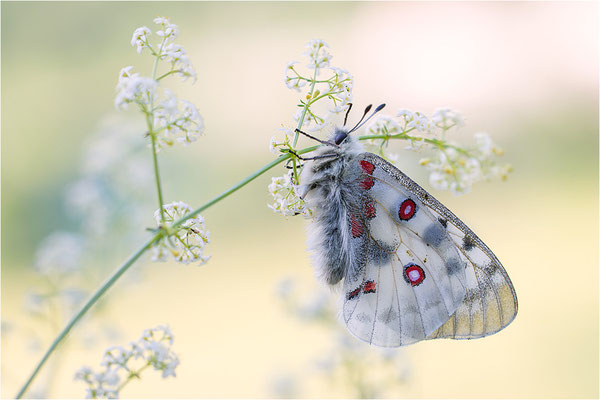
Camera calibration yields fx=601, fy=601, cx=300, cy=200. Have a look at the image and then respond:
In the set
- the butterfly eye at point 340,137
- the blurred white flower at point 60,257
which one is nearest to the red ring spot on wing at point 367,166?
the butterfly eye at point 340,137

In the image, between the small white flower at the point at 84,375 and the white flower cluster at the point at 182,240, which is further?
the small white flower at the point at 84,375

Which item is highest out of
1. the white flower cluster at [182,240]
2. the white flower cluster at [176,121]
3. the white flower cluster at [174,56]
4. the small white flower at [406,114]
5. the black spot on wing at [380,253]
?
the white flower cluster at [174,56]

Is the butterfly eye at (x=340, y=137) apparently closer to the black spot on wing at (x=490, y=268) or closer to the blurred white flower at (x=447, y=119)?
the blurred white flower at (x=447, y=119)

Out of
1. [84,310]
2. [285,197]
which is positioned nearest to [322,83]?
[285,197]

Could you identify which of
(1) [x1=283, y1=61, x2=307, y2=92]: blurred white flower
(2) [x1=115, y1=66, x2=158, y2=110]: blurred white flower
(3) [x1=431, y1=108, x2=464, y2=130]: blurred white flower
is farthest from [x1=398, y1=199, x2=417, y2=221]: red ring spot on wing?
(2) [x1=115, y1=66, x2=158, y2=110]: blurred white flower

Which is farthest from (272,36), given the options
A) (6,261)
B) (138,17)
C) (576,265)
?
(576,265)

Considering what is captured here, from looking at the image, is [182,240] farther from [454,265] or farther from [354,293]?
[454,265]

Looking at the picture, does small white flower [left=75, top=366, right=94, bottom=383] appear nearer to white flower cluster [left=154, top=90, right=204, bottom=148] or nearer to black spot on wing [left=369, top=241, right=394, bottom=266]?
white flower cluster [left=154, top=90, right=204, bottom=148]
